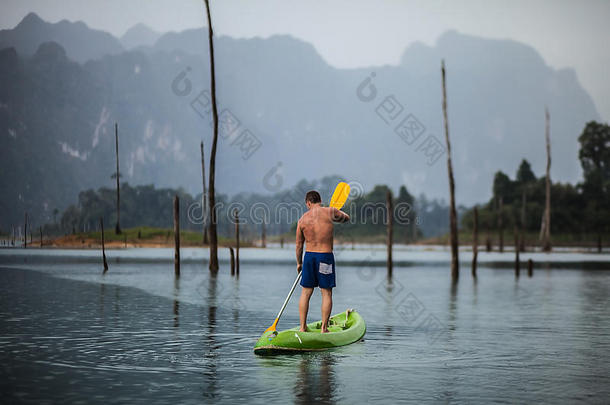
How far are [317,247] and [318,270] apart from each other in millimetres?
380

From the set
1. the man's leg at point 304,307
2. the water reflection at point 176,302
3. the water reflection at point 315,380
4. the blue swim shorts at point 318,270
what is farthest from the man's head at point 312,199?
the water reflection at point 176,302

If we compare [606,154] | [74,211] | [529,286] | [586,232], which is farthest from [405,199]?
[529,286]

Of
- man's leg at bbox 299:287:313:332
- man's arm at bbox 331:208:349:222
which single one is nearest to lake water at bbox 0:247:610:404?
man's leg at bbox 299:287:313:332

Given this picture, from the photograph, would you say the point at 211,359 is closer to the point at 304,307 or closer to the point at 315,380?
the point at 304,307

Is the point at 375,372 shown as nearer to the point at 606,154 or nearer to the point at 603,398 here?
the point at 603,398

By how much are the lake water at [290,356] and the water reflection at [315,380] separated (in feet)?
0.08

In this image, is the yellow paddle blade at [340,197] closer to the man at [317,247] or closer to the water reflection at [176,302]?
the man at [317,247]

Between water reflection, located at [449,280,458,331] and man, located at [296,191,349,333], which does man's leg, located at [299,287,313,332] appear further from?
water reflection, located at [449,280,458,331]

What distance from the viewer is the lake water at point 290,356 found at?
9.78 meters

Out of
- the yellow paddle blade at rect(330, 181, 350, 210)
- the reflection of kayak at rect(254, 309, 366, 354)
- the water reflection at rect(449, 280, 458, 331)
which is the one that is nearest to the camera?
the reflection of kayak at rect(254, 309, 366, 354)

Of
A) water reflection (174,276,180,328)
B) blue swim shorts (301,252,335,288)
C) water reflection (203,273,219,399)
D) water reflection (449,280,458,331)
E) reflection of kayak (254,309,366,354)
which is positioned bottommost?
water reflection (449,280,458,331)

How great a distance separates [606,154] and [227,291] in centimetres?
11201

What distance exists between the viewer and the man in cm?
1303

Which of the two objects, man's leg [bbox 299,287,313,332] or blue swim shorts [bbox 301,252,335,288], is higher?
blue swim shorts [bbox 301,252,335,288]
